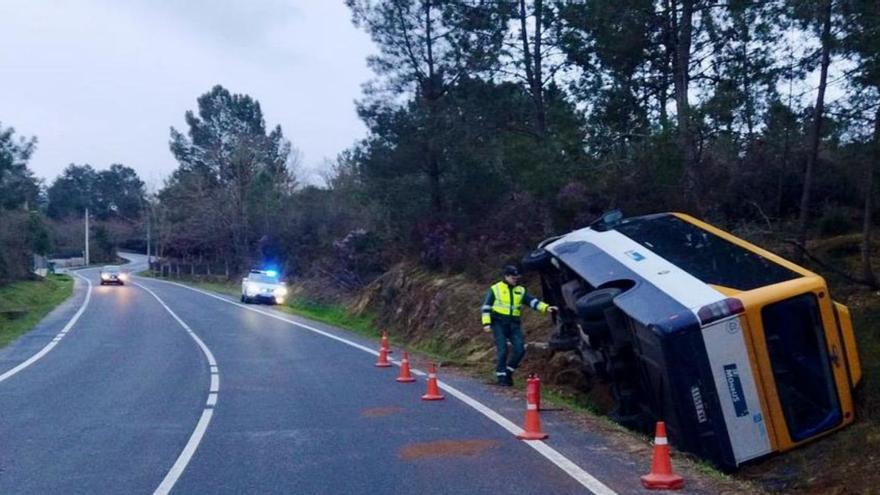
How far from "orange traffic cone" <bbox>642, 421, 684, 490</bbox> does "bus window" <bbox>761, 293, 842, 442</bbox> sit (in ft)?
7.96

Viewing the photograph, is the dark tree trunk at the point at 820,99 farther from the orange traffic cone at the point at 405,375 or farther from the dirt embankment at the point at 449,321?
the orange traffic cone at the point at 405,375

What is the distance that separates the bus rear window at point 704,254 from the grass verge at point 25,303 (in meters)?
19.5

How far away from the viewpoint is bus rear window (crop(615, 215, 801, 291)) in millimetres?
11055

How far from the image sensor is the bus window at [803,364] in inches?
413

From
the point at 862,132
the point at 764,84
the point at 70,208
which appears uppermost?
the point at 70,208

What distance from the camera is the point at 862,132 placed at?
14633mm

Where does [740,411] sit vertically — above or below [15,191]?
below

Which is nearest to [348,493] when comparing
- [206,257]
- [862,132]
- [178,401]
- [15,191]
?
[178,401]

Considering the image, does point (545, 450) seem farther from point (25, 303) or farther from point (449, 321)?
point (25, 303)

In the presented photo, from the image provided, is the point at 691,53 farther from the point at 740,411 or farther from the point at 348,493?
the point at 348,493

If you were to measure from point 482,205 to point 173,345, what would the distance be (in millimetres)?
11002

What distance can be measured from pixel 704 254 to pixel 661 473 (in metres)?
4.24

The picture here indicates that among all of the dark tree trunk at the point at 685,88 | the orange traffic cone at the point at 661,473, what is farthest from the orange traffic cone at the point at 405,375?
the orange traffic cone at the point at 661,473

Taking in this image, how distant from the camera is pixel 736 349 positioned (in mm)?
10109
